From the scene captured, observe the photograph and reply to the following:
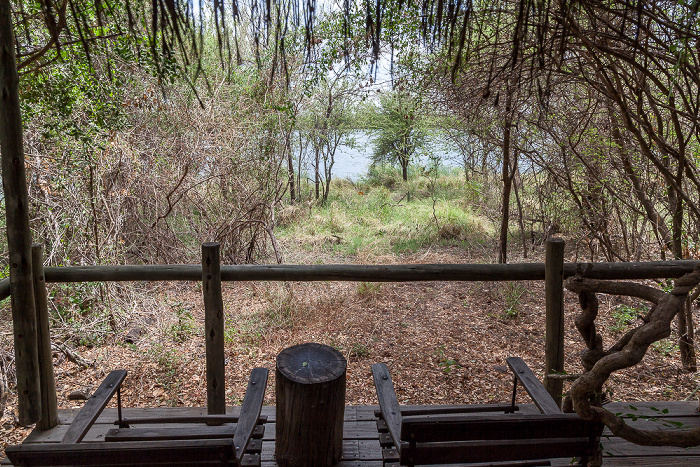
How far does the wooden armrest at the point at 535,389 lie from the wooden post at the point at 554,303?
0.45m

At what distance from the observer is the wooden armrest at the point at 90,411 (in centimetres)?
189

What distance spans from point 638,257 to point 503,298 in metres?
1.86

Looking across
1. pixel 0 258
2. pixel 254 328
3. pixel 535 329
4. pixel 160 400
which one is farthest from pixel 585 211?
pixel 0 258

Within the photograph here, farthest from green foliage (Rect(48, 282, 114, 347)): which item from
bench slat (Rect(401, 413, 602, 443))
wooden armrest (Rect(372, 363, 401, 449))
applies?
bench slat (Rect(401, 413, 602, 443))

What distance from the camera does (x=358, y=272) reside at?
2844 mm

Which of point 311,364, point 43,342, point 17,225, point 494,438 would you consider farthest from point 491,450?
point 43,342

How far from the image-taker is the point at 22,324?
2.11 metres

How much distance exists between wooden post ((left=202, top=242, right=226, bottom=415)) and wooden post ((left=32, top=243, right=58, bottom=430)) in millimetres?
795

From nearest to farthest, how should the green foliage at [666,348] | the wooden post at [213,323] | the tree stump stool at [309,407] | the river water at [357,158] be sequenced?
the tree stump stool at [309,407], the wooden post at [213,323], the green foliage at [666,348], the river water at [357,158]

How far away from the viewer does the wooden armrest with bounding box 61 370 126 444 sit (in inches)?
74.5

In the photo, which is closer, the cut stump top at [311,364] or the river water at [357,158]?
the cut stump top at [311,364]

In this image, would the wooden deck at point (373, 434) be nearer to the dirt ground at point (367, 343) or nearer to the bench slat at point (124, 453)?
the bench slat at point (124, 453)

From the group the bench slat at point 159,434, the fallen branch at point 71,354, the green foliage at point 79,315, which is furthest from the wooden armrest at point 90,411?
the green foliage at point 79,315

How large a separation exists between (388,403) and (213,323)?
1.14m
